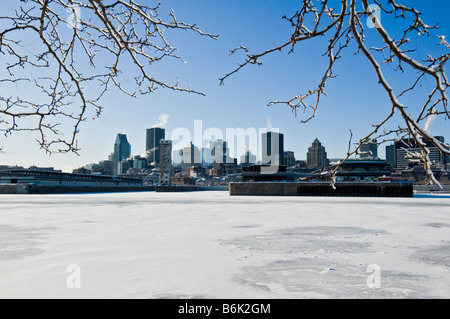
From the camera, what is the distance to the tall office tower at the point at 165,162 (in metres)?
112

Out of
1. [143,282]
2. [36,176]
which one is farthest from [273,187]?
[36,176]

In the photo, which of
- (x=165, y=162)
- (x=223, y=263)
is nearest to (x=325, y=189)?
(x=223, y=263)

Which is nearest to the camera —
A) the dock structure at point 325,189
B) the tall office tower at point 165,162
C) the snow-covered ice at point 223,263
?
the snow-covered ice at point 223,263

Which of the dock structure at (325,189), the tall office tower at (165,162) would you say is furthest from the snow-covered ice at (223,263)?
the tall office tower at (165,162)

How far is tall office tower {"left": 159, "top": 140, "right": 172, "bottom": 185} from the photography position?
367 ft

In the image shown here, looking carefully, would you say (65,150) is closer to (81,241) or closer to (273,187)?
(81,241)

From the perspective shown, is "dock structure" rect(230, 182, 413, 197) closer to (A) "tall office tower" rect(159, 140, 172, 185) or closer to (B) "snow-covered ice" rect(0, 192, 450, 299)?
(B) "snow-covered ice" rect(0, 192, 450, 299)

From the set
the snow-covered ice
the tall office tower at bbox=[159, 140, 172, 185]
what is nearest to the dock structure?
the snow-covered ice

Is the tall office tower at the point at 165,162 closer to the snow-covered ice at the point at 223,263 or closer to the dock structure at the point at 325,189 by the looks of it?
the dock structure at the point at 325,189

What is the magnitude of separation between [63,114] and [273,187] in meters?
42.2

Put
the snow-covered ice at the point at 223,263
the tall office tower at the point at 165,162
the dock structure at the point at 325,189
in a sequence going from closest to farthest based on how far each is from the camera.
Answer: the snow-covered ice at the point at 223,263
the dock structure at the point at 325,189
the tall office tower at the point at 165,162

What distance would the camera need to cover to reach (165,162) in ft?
378

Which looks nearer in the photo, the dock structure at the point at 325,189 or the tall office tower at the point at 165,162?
the dock structure at the point at 325,189

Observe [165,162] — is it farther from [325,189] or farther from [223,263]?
[223,263]
